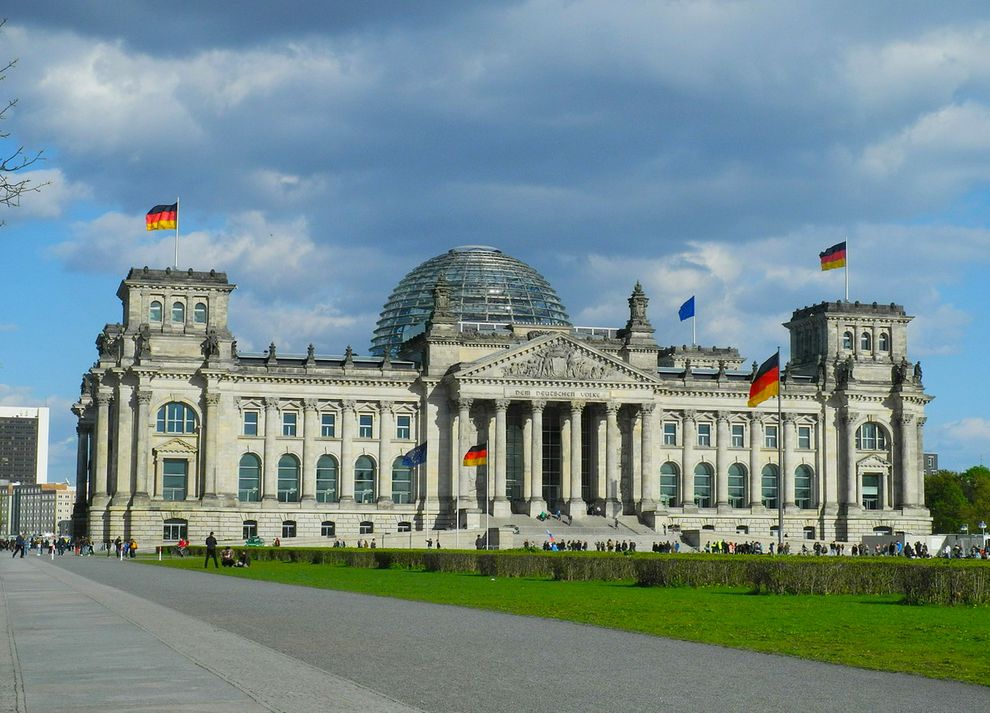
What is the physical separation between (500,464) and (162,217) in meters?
35.6

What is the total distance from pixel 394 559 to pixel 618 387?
51939mm

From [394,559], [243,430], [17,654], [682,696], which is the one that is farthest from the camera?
[243,430]

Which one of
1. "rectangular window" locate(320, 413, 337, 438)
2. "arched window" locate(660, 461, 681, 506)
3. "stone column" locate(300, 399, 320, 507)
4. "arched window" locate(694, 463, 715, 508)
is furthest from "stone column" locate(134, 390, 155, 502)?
"arched window" locate(694, 463, 715, 508)

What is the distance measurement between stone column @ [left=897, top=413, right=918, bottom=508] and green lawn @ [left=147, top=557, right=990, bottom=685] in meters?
83.7

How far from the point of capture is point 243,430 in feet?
392

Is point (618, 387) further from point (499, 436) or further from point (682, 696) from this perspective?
point (682, 696)

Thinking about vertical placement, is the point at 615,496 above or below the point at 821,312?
below

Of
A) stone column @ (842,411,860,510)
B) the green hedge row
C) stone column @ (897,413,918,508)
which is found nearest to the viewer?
the green hedge row

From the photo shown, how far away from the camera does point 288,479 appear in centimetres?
12056

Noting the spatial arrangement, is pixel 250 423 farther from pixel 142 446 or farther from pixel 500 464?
pixel 500 464

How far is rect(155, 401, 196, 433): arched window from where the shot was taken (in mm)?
117125

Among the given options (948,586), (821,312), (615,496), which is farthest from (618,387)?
(948,586)

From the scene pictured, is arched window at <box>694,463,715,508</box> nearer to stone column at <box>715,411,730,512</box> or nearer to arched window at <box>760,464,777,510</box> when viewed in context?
stone column at <box>715,411,730,512</box>

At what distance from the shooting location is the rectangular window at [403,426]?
403 ft
